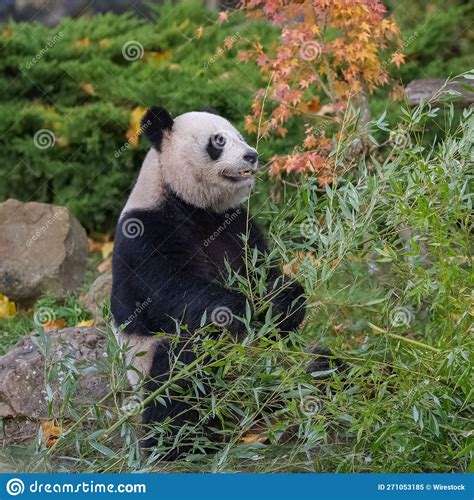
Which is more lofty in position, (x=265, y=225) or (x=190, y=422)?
(x=190, y=422)

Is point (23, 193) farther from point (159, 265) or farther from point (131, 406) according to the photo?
point (131, 406)

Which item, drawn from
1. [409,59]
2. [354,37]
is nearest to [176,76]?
[409,59]

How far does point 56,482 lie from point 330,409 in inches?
41.9

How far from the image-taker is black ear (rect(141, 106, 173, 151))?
4.74 m

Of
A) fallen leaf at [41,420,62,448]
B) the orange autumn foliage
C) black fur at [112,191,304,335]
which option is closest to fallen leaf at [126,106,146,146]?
the orange autumn foliage

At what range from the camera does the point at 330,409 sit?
12.7 ft

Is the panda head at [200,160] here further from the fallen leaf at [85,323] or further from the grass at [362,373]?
the fallen leaf at [85,323]

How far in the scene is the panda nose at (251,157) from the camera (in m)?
4.66

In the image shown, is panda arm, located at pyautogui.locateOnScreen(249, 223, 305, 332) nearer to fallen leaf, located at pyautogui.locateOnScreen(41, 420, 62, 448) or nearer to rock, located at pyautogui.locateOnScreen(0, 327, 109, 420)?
rock, located at pyautogui.locateOnScreen(0, 327, 109, 420)

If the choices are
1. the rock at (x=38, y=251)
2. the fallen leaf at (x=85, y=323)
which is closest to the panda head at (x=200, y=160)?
the fallen leaf at (x=85, y=323)

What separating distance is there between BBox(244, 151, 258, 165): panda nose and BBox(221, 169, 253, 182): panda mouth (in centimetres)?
5

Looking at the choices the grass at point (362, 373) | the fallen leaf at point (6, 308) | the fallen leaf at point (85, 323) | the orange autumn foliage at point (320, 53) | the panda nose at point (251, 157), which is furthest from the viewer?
the fallen leaf at point (6, 308)

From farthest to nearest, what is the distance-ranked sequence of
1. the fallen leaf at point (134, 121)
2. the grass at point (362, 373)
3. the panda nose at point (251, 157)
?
the fallen leaf at point (134, 121) < the panda nose at point (251, 157) < the grass at point (362, 373)

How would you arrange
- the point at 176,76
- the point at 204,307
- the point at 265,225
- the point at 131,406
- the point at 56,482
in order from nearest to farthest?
1. the point at 56,482
2. the point at 131,406
3. the point at 204,307
4. the point at 265,225
5. the point at 176,76
